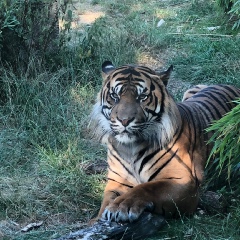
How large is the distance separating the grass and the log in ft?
0.29

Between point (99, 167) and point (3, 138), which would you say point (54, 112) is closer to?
point (3, 138)

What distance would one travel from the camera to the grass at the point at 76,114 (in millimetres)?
4139

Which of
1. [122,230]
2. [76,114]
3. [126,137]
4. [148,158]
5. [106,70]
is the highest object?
[106,70]

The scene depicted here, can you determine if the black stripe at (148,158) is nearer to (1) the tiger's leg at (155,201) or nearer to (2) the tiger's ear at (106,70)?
(1) the tiger's leg at (155,201)

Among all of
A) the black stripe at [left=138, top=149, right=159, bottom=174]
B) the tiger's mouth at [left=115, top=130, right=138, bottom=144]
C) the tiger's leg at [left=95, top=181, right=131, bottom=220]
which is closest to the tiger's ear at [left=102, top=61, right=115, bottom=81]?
the tiger's mouth at [left=115, top=130, right=138, bottom=144]

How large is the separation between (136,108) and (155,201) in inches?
25.3

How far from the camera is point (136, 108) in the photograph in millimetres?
3990

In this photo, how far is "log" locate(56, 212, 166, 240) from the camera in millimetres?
3430

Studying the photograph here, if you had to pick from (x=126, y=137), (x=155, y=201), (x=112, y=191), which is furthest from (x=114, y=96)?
(x=155, y=201)

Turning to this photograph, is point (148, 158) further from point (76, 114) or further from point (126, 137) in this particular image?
point (76, 114)

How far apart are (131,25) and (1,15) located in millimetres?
2983

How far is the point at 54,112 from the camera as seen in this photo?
5.69 metres

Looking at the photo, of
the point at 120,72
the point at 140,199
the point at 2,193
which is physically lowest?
the point at 2,193

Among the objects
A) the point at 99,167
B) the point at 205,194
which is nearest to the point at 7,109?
the point at 99,167
